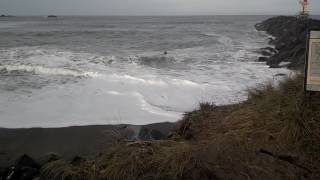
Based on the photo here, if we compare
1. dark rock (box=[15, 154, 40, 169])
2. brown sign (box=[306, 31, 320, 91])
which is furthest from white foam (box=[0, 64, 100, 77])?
brown sign (box=[306, 31, 320, 91])

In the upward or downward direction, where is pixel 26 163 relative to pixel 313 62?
downward

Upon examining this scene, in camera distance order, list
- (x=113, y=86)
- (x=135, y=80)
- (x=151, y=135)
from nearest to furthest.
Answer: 1. (x=151, y=135)
2. (x=113, y=86)
3. (x=135, y=80)

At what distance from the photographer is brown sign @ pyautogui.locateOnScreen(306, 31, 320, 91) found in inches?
165

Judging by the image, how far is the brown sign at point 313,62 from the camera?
4.18 m

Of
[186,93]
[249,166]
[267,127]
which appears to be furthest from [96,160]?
[186,93]

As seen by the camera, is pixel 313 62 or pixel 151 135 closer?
pixel 313 62

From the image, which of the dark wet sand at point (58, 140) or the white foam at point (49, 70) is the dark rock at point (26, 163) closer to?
the dark wet sand at point (58, 140)

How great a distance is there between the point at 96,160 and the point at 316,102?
2692mm

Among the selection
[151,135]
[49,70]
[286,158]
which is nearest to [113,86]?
[49,70]

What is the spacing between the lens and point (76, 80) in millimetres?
13594

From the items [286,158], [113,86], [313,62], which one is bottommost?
[113,86]

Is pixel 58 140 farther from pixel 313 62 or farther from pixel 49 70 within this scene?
pixel 49 70

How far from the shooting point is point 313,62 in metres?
4.21

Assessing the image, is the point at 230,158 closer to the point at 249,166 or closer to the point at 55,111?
the point at 249,166
